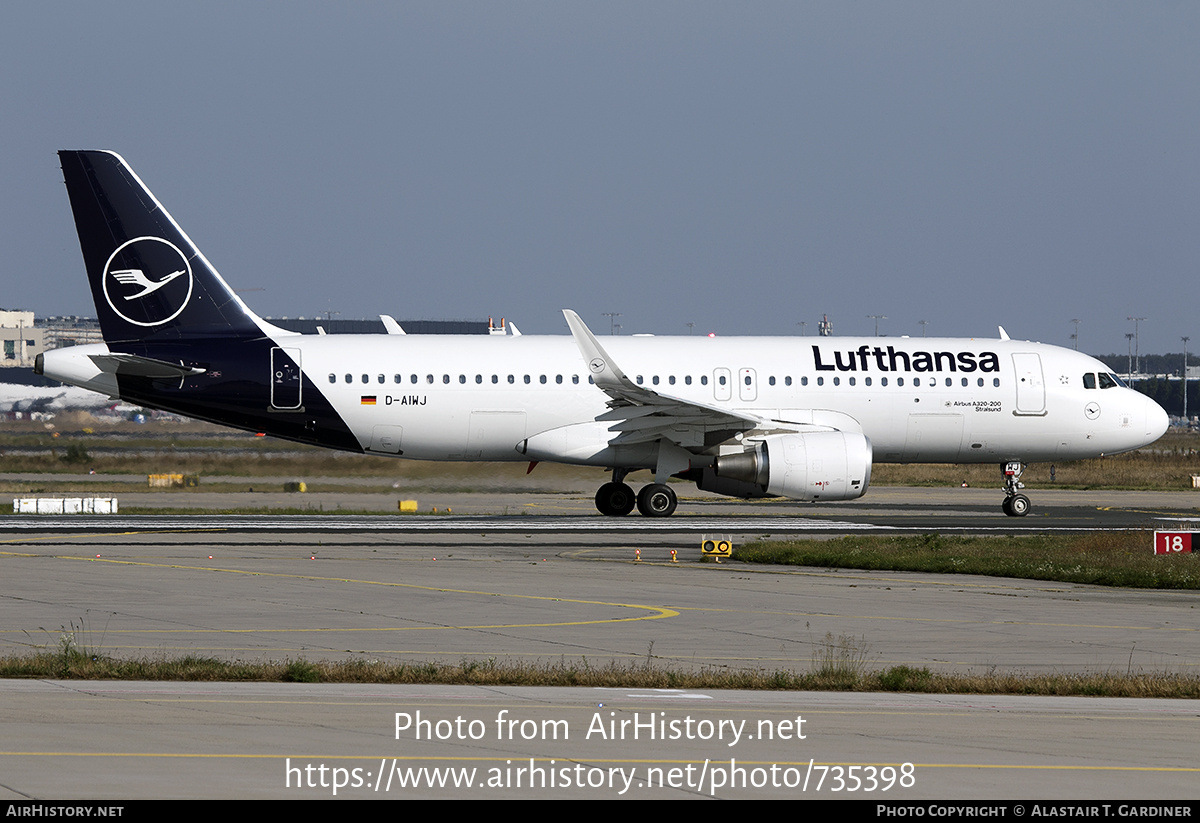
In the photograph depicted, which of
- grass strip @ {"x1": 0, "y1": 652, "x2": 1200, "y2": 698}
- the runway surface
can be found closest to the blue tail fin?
the runway surface

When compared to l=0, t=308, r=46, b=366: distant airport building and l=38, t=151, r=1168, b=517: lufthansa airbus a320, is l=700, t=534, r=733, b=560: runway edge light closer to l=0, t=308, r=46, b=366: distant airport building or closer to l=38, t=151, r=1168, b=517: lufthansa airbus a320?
l=38, t=151, r=1168, b=517: lufthansa airbus a320

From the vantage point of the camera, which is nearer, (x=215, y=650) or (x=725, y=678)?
(x=725, y=678)

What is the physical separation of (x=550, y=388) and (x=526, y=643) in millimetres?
19365

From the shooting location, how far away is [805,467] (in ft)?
104

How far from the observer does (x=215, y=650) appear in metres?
14.2

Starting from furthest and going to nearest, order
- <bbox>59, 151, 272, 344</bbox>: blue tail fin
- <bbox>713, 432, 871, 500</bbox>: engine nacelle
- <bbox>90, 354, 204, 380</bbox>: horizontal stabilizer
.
Answer: <bbox>59, 151, 272, 344</bbox>: blue tail fin → <bbox>90, 354, 204, 380</bbox>: horizontal stabilizer → <bbox>713, 432, 871, 500</bbox>: engine nacelle

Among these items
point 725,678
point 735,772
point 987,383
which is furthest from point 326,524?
point 735,772

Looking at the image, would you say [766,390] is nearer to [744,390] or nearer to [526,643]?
[744,390]

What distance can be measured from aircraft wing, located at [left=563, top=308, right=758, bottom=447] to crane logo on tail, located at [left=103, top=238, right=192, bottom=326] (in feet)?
31.7

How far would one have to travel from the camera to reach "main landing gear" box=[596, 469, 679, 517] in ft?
113

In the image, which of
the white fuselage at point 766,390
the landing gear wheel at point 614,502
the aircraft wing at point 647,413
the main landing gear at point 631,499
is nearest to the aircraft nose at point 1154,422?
the white fuselage at point 766,390

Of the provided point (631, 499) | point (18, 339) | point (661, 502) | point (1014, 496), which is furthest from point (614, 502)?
point (18, 339)
